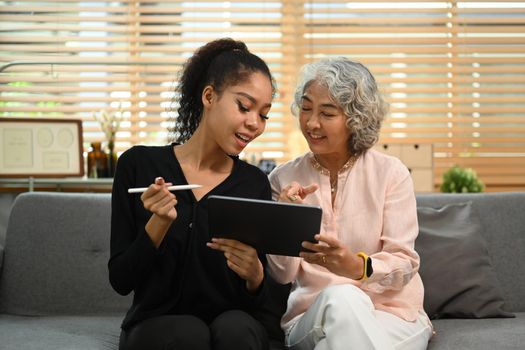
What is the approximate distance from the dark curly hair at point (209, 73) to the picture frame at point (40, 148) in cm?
219

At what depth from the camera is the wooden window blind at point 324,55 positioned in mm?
4695

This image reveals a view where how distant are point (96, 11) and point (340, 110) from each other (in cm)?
296

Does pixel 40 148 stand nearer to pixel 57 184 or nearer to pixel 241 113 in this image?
pixel 57 184

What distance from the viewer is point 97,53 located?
A: 4.82 meters

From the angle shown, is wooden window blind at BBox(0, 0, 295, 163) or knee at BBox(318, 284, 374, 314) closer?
knee at BBox(318, 284, 374, 314)

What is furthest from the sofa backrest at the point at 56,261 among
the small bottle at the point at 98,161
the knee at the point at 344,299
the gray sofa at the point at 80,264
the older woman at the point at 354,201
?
the small bottle at the point at 98,161

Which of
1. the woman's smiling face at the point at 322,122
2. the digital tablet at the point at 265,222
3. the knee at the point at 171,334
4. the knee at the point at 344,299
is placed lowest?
the knee at the point at 171,334

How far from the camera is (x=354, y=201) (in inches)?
85.2

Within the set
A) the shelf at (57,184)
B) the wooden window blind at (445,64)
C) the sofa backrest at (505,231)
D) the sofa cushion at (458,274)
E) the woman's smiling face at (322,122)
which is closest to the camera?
the woman's smiling face at (322,122)

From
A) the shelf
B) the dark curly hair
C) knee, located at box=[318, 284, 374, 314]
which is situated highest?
the dark curly hair

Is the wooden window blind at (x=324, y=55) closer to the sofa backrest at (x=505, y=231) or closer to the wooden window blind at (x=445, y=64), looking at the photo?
the wooden window blind at (x=445, y=64)

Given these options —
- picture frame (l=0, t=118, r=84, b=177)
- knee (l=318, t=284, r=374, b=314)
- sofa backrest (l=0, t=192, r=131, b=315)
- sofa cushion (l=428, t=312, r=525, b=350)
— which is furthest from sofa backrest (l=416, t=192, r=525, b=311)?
picture frame (l=0, t=118, r=84, b=177)

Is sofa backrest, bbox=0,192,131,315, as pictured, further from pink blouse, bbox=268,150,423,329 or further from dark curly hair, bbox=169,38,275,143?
pink blouse, bbox=268,150,423,329

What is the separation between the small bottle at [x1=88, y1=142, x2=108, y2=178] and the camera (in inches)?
169
